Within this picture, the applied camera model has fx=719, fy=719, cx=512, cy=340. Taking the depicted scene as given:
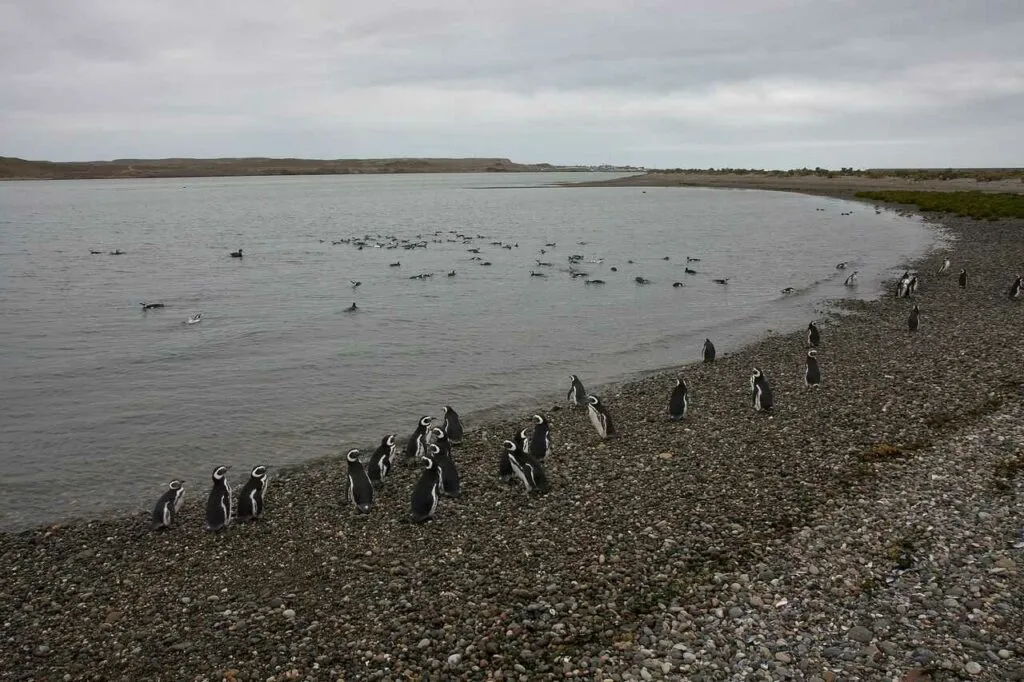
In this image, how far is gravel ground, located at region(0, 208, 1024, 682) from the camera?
707 cm

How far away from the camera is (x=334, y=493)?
11.8m

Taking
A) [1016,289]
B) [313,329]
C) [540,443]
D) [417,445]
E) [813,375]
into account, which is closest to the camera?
[540,443]

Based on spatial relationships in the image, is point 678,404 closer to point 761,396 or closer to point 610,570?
point 761,396

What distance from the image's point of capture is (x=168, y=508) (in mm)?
11016

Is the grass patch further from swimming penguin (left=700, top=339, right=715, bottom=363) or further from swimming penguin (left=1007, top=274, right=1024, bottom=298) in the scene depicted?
swimming penguin (left=700, top=339, right=715, bottom=363)

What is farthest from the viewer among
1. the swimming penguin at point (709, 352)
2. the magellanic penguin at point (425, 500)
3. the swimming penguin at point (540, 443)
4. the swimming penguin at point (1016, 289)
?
the swimming penguin at point (1016, 289)

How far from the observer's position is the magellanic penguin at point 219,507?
10.7 metres

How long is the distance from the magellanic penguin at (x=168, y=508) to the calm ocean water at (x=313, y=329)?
1.22 metres

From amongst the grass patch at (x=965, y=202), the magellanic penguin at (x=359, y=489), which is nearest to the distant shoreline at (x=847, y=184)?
the grass patch at (x=965, y=202)

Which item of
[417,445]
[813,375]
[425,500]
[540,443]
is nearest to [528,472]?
[540,443]

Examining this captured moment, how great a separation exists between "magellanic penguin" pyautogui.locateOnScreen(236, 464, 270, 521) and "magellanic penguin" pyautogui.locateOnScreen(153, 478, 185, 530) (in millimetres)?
1042

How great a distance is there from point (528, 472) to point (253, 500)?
4229mm

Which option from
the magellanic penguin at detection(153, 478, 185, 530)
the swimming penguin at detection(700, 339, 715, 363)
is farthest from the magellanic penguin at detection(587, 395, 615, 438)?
the magellanic penguin at detection(153, 478, 185, 530)

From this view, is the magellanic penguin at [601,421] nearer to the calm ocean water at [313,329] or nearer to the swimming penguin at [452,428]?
the swimming penguin at [452,428]
